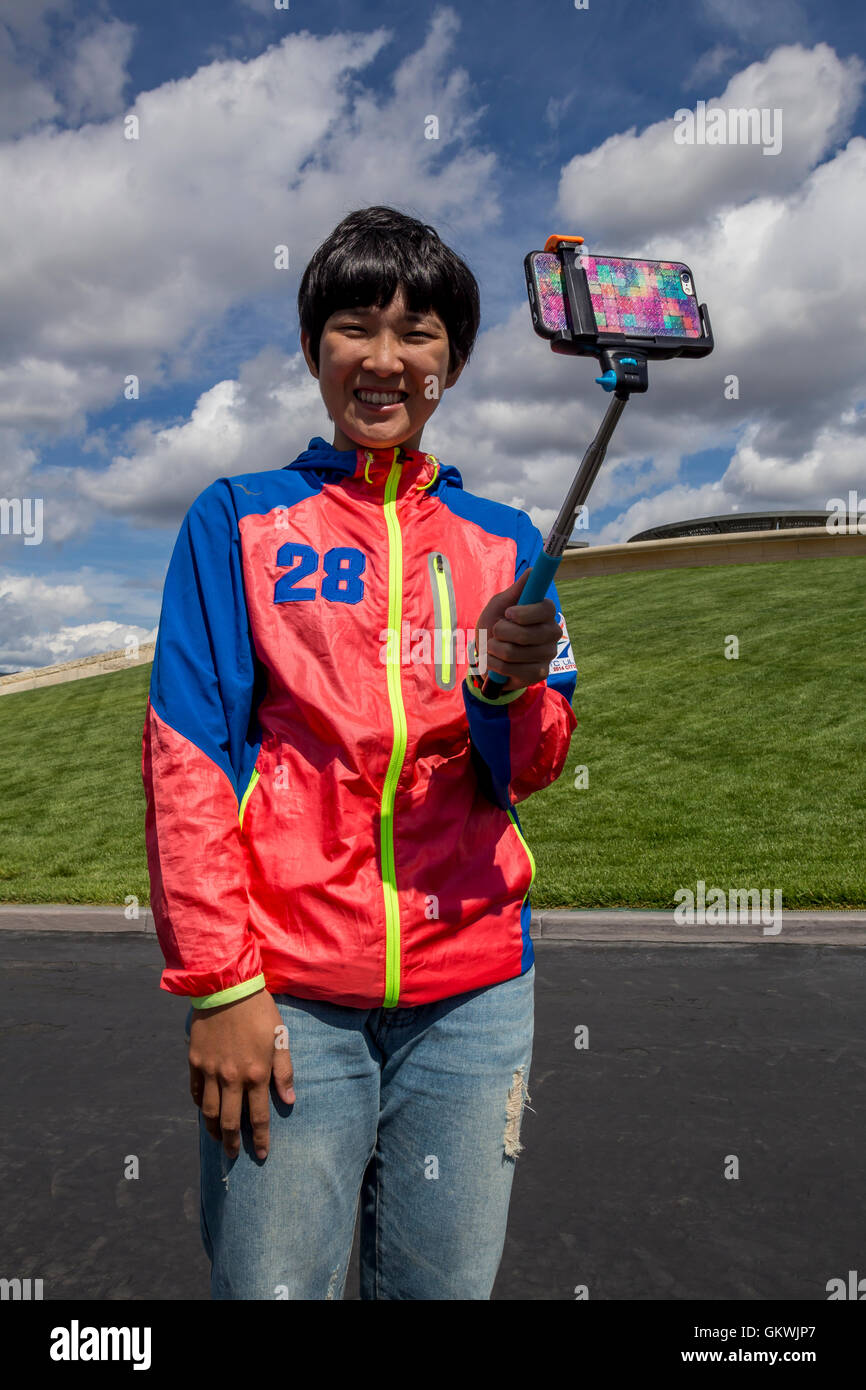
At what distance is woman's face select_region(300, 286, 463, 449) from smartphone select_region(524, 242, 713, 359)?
0.44 meters

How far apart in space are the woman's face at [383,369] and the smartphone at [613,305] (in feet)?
1.46

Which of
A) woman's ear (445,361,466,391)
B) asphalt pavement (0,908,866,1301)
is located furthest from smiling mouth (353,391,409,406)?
asphalt pavement (0,908,866,1301)

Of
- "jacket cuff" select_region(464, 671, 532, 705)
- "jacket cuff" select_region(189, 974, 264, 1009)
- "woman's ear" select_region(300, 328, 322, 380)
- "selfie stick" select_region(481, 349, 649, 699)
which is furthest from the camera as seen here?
"woman's ear" select_region(300, 328, 322, 380)

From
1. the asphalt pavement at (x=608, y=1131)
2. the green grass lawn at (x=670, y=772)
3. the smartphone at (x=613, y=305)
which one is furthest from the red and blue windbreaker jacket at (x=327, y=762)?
the green grass lawn at (x=670, y=772)

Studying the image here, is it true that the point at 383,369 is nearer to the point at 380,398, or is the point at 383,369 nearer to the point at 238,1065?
the point at 380,398

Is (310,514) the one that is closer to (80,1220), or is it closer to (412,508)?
(412,508)

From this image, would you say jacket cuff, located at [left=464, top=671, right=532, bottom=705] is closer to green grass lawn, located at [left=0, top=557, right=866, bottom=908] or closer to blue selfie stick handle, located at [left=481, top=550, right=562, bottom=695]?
blue selfie stick handle, located at [left=481, top=550, right=562, bottom=695]

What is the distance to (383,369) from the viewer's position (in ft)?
5.59

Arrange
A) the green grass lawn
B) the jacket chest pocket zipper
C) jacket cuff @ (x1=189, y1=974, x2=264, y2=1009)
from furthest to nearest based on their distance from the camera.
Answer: the green grass lawn, the jacket chest pocket zipper, jacket cuff @ (x1=189, y1=974, x2=264, y2=1009)

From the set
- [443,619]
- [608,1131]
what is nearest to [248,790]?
[443,619]

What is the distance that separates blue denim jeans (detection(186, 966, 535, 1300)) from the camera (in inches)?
59.8
